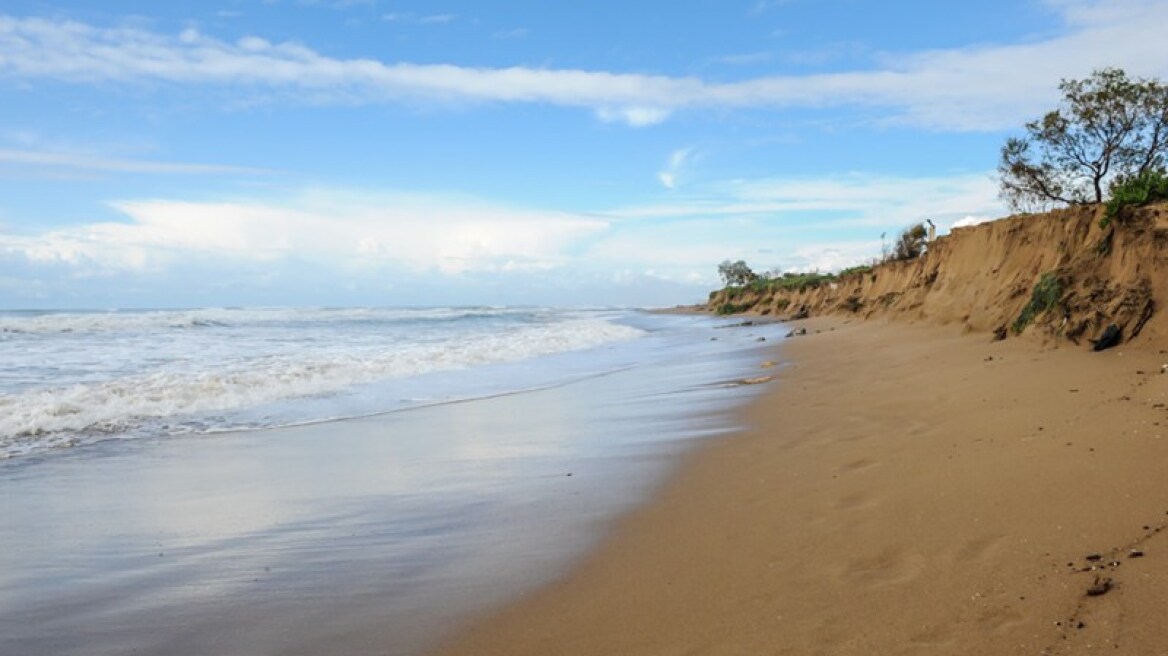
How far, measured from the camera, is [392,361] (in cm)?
1812

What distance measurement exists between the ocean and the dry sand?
50 cm

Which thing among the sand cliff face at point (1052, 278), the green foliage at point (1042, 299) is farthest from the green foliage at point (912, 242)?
the green foliage at point (1042, 299)

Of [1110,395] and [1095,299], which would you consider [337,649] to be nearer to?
[1110,395]

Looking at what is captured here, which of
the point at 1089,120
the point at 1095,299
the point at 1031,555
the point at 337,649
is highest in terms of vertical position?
the point at 1089,120

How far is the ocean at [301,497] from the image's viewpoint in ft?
12.6

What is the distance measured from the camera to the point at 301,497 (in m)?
6.23

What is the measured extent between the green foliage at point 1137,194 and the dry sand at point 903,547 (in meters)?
4.09

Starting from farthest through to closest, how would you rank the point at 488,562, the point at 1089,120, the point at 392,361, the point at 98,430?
the point at 1089,120 < the point at 392,361 < the point at 98,430 < the point at 488,562

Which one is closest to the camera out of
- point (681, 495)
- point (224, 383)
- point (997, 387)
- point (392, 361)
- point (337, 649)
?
point (337, 649)

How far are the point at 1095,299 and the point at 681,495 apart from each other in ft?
23.8

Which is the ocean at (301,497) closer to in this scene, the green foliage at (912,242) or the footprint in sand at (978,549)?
the footprint in sand at (978,549)

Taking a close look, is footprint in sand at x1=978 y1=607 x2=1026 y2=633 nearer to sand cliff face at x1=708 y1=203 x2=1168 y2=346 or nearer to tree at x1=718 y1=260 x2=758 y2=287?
sand cliff face at x1=708 y1=203 x2=1168 y2=346

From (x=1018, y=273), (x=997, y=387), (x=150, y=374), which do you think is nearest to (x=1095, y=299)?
(x=997, y=387)

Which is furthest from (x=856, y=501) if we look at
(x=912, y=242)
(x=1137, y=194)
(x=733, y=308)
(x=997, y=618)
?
(x=733, y=308)
